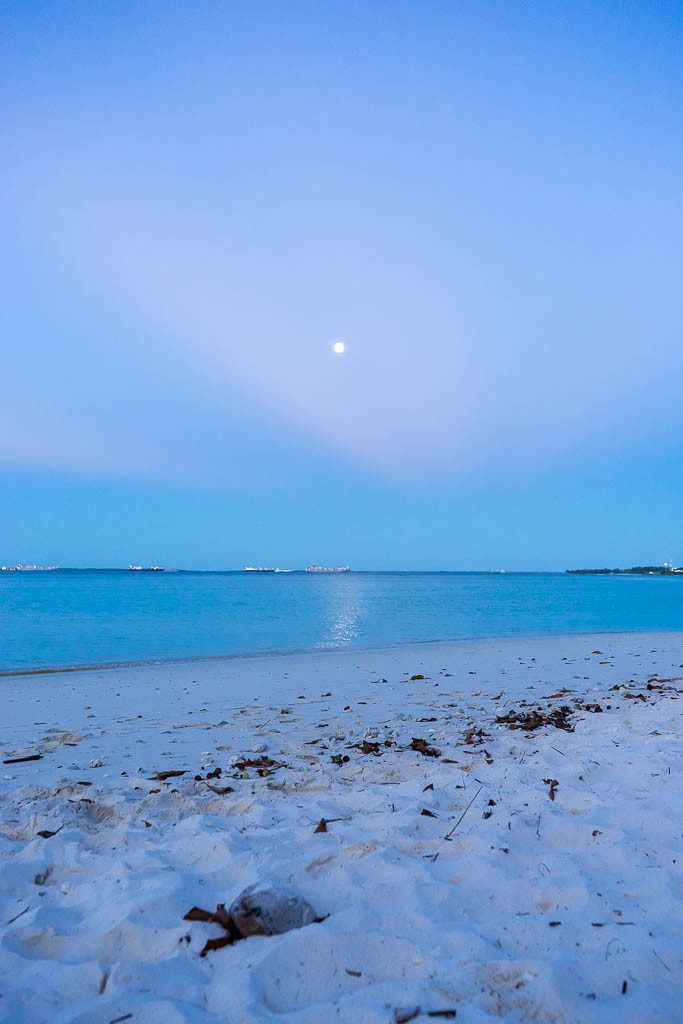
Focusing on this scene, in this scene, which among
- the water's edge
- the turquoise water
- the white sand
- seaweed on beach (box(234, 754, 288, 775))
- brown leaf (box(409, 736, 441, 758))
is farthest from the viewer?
the turquoise water

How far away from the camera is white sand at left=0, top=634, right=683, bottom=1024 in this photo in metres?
2.11

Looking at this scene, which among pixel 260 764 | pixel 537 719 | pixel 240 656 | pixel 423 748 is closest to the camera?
pixel 260 764

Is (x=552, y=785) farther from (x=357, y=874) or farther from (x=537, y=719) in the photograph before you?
(x=537, y=719)

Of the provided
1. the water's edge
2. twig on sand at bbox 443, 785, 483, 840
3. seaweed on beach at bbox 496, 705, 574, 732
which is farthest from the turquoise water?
twig on sand at bbox 443, 785, 483, 840

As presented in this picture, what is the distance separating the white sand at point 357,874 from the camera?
211 centimetres

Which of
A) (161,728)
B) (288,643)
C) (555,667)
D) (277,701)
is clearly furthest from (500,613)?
(161,728)

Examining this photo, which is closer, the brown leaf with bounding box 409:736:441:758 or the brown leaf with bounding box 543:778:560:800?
the brown leaf with bounding box 543:778:560:800

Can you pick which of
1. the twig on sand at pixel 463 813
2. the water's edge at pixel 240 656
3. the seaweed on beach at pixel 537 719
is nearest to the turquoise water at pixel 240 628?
the water's edge at pixel 240 656

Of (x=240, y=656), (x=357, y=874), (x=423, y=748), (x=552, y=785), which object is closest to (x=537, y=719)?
(x=423, y=748)

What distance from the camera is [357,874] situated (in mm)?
3000

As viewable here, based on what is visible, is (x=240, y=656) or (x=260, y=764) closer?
(x=260, y=764)

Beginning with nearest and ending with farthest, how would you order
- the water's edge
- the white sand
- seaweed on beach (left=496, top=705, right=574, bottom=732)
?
the white sand < seaweed on beach (left=496, top=705, right=574, bottom=732) < the water's edge

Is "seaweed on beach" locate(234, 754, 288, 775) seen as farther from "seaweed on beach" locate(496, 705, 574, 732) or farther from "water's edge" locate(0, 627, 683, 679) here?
"water's edge" locate(0, 627, 683, 679)

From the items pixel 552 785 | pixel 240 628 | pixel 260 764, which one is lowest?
pixel 240 628
